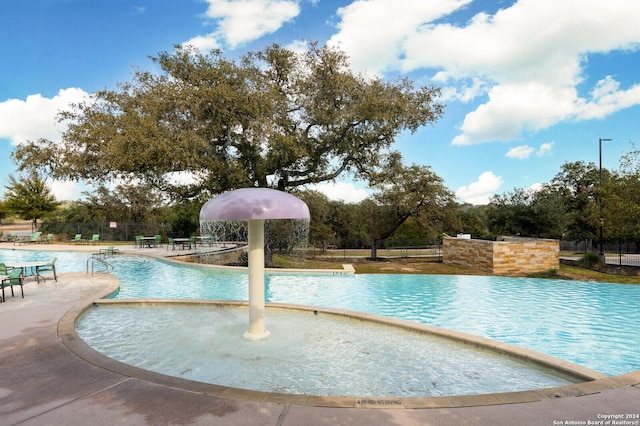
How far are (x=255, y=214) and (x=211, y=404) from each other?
3.26 m

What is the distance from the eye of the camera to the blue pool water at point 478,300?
869cm

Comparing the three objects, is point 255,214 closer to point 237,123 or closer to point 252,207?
point 252,207

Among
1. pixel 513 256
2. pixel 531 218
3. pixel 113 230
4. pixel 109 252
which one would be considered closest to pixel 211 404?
pixel 513 256

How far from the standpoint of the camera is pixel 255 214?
269 inches

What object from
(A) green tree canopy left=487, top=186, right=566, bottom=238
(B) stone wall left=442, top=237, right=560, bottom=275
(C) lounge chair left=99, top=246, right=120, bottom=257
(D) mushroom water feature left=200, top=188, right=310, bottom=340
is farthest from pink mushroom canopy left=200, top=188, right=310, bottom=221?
(A) green tree canopy left=487, top=186, right=566, bottom=238


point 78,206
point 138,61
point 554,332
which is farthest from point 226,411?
point 78,206

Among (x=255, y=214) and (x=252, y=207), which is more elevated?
(x=252, y=207)

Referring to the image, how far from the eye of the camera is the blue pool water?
8.69 m

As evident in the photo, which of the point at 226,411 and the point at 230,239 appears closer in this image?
the point at 226,411

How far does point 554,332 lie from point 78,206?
5529 centimetres

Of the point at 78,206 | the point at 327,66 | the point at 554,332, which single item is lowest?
the point at 554,332

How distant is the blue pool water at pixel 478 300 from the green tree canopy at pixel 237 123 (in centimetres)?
541

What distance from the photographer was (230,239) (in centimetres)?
3294

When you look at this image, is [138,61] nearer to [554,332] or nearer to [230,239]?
[230,239]
